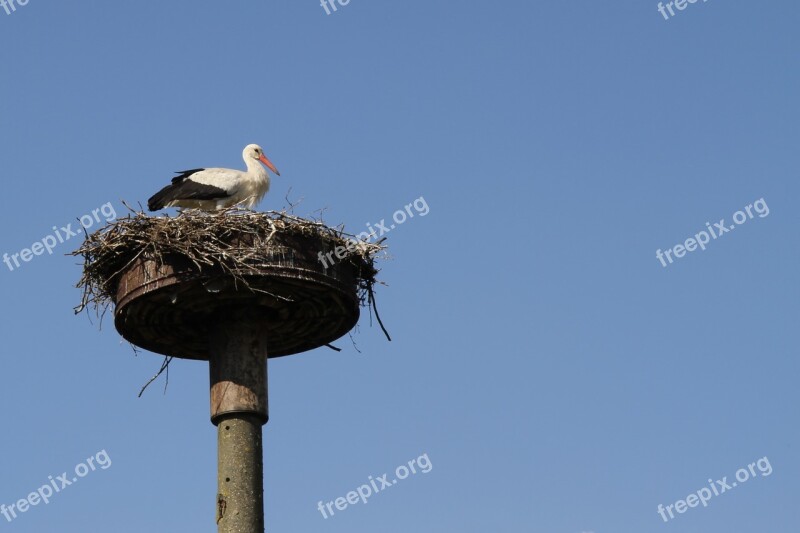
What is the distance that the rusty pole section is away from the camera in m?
13.5

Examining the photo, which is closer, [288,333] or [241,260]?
[241,260]

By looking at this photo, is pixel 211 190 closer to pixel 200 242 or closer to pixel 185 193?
pixel 185 193

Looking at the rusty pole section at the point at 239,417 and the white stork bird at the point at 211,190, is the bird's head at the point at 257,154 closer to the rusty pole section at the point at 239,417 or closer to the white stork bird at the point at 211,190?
the white stork bird at the point at 211,190

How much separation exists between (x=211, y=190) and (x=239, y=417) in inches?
155

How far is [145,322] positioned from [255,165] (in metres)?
4.17

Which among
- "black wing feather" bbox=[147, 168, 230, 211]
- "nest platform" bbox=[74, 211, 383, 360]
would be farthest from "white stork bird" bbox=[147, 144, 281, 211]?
"nest platform" bbox=[74, 211, 383, 360]

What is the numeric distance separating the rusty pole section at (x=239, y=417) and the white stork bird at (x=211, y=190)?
2556mm

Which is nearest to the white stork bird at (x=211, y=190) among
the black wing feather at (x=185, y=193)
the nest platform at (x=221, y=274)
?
the black wing feather at (x=185, y=193)

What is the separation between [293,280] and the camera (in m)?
13.7

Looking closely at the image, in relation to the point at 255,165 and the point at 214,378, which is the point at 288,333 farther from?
the point at 255,165

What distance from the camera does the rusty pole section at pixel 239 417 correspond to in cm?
1350

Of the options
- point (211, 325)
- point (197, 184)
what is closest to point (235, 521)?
point (211, 325)

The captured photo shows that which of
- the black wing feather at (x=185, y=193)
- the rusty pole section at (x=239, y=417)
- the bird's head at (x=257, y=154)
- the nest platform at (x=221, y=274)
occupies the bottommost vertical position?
the rusty pole section at (x=239, y=417)

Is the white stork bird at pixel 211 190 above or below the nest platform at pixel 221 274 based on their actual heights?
above
